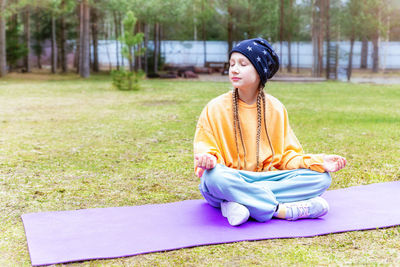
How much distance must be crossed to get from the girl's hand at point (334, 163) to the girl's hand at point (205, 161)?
2.89 ft

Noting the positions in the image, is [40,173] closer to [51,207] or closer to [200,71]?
[51,207]

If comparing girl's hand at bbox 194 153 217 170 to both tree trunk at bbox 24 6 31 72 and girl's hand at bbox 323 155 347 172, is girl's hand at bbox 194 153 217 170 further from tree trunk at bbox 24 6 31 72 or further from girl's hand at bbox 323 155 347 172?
tree trunk at bbox 24 6 31 72

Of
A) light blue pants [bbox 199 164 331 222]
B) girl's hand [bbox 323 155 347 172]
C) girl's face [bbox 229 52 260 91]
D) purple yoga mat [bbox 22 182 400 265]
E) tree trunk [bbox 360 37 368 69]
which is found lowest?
purple yoga mat [bbox 22 182 400 265]

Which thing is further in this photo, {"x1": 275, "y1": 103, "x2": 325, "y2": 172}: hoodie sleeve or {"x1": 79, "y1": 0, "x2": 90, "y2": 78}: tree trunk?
{"x1": 79, "y1": 0, "x2": 90, "y2": 78}: tree trunk

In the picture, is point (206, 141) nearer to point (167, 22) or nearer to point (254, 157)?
point (254, 157)

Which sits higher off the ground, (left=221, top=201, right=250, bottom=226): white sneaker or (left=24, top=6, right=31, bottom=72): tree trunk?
(left=24, top=6, right=31, bottom=72): tree trunk

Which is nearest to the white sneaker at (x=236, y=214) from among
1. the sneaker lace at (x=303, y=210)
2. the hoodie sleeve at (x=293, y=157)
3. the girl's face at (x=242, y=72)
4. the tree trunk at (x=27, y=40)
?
the sneaker lace at (x=303, y=210)

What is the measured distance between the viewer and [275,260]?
3.18m

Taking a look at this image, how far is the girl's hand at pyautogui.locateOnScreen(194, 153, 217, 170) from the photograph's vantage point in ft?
12.2

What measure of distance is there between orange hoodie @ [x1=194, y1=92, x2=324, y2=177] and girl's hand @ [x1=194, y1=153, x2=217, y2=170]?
0.20 meters

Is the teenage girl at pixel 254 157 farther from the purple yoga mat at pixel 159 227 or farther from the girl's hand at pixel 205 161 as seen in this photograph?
the purple yoga mat at pixel 159 227

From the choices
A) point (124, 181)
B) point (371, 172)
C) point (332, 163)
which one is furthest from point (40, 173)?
point (371, 172)

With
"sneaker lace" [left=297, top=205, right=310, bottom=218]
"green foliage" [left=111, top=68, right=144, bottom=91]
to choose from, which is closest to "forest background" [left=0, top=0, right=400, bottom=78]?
"green foliage" [left=111, top=68, right=144, bottom=91]

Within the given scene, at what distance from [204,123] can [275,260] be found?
1319 mm
